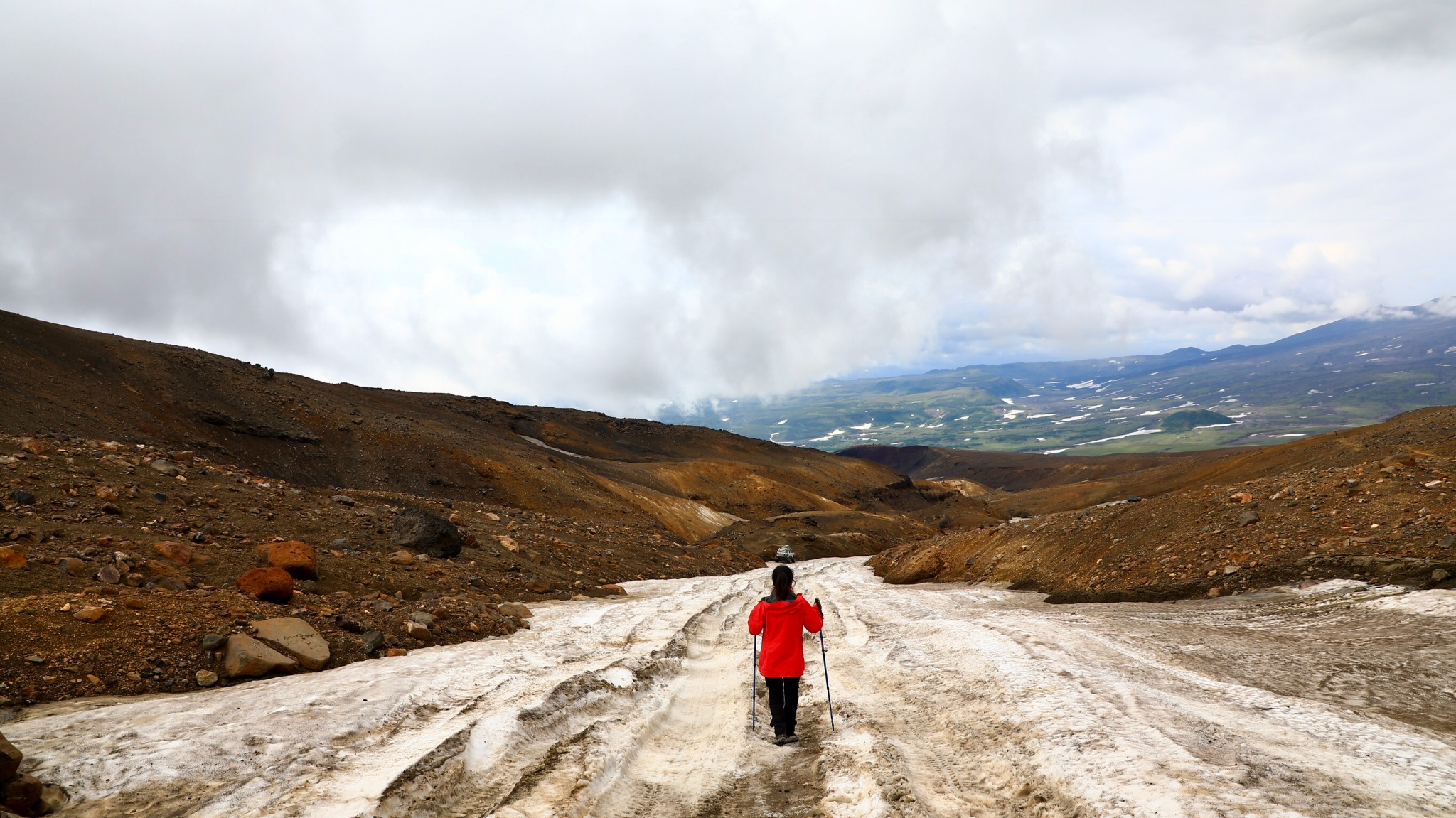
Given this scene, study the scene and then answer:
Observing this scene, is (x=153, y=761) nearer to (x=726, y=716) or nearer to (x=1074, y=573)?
(x=726, y=716)

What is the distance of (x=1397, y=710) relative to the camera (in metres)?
7.39

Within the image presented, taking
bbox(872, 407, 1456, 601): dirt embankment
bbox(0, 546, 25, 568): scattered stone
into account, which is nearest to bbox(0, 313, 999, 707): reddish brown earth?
bbox(0, 546, 25, 568): scattered stone

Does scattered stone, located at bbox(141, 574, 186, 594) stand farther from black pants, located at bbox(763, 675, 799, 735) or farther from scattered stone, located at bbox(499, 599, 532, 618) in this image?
black pants, located at bbox(763, 675, 799, 735)

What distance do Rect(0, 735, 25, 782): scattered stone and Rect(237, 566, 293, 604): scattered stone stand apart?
6.53 metres

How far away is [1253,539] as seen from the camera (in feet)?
53.9

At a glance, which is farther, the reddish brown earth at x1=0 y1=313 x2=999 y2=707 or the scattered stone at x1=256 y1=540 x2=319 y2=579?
the scattered stone at x1=256 y1=540 x2=319 y2=579

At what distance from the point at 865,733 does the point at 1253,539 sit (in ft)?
45.4

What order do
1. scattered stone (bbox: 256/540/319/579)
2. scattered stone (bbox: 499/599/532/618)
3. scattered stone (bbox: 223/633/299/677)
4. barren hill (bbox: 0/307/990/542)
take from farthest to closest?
barren hill (bbox: 0/307/990/542) → scattered stone (bbox: 499/599/532/618) → scattered stone (bbox: 256/540/319/579) → scattered stone (bbox: 223/633/299/677)

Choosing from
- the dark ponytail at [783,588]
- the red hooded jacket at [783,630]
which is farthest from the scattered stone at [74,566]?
the dark ponytail at [783,588]

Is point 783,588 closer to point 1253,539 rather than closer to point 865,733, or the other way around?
point 865,733

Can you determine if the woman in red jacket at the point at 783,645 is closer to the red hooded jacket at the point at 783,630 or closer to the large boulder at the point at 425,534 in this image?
the red hooded jacket at the point at 783,630

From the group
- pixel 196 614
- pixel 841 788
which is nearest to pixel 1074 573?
pixel 841 788

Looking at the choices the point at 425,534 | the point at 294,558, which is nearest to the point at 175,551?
the point at 294,558

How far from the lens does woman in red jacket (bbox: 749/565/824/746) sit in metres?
8.06
